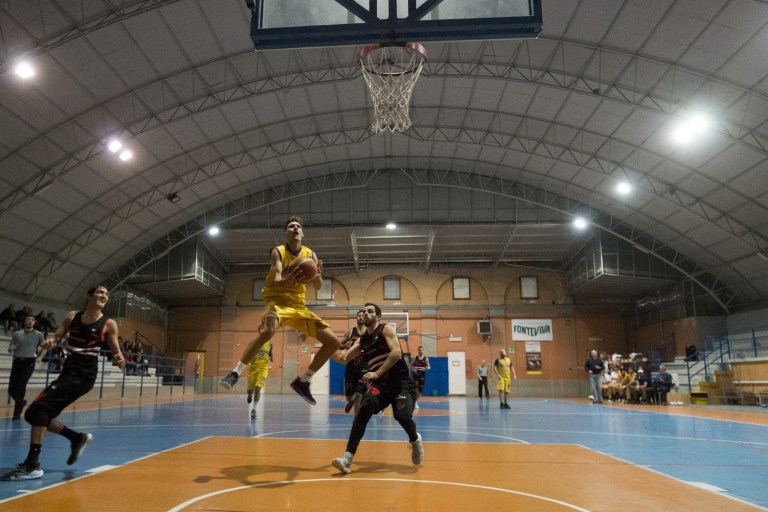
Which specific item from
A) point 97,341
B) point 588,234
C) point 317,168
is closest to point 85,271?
point 317,168

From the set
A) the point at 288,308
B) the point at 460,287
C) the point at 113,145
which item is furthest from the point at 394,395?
the point at 460,287

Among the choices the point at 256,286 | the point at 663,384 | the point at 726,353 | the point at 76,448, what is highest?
the point at 256,286

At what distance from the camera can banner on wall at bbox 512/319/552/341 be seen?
35.2 meters

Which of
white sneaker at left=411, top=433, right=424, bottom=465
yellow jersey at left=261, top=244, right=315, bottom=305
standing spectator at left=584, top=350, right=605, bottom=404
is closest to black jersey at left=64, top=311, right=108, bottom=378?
yellow jersey at left=261, top=244, right=315, bottom=305

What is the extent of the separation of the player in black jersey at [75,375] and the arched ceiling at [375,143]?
42.2 ft

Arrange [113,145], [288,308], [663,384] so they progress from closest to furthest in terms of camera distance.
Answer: [288,308]
[663,384]
[113,145]

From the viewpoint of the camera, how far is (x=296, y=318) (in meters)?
5.89

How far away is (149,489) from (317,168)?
26675 millimetres

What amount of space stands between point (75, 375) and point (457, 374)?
30.8 meters

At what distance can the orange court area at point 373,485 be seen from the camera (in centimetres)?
419

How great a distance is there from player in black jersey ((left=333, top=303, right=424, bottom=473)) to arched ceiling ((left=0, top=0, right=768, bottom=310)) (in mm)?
13885

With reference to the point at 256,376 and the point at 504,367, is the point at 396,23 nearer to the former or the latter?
the point at 256,376

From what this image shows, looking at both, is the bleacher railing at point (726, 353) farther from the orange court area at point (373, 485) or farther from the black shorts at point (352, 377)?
the orange court area at point (373, 485)

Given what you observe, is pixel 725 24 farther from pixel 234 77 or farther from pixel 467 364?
pixel 467 364
